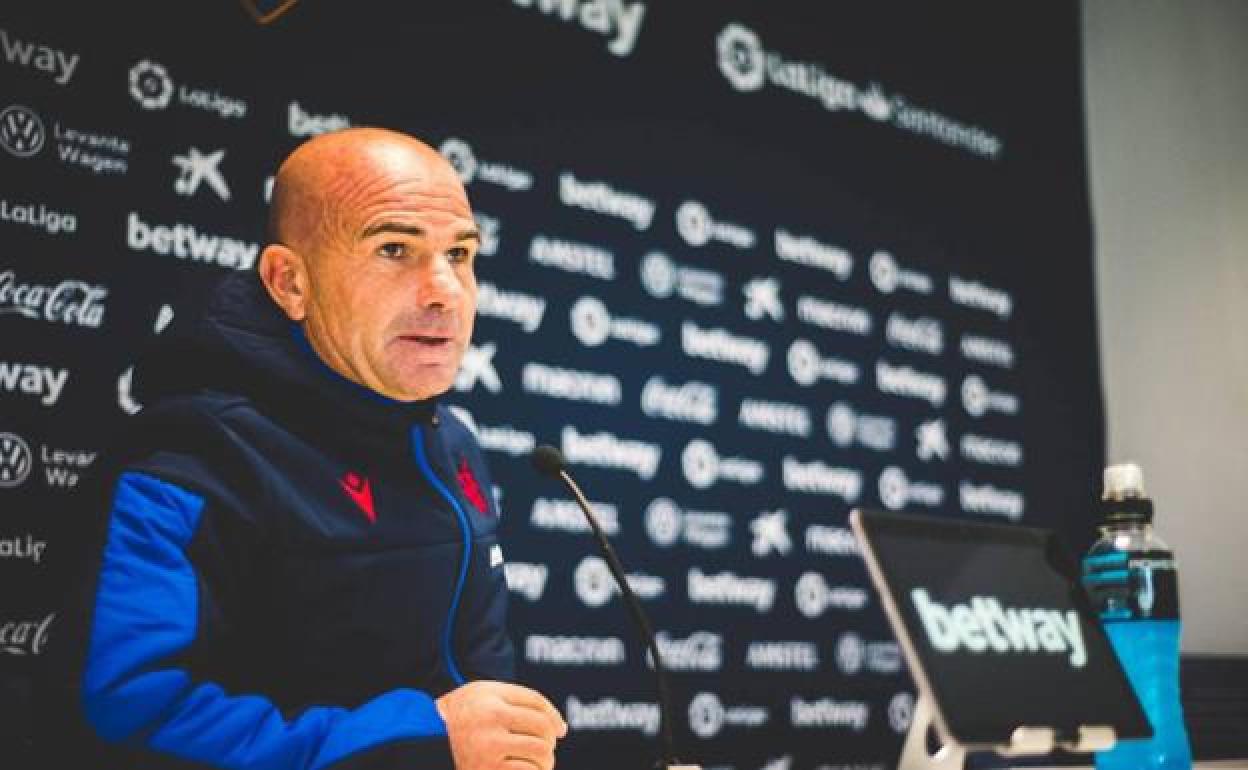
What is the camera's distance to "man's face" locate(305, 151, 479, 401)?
1333mm

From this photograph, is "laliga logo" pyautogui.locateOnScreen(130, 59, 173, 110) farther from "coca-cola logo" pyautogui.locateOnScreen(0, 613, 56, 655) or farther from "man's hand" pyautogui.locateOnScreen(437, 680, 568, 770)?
"man's hand" pyautogui.locateOnScreen(437, 680, 568, 770)

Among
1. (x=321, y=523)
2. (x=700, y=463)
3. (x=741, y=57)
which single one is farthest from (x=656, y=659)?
(x=741, y=57)

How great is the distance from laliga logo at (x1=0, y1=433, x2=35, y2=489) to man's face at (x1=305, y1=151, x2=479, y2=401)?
1.86 feet

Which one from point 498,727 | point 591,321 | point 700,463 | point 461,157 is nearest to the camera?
point 498,727

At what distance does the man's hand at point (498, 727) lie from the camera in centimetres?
112

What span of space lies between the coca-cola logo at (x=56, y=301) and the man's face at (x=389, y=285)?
572 millimetres

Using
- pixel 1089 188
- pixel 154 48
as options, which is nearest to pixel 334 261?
pixel 154 48

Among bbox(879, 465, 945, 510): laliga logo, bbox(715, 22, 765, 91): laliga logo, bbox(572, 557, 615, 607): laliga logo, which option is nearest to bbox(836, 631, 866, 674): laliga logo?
bbox(879, 465, 945, 510): laliga logo

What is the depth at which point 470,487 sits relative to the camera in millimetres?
1471

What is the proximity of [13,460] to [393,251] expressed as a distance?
68 cm

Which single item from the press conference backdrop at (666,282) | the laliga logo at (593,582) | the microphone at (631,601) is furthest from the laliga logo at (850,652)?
the microphone at (631,601)

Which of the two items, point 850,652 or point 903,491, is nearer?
point 850,652

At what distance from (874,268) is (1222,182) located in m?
1.31

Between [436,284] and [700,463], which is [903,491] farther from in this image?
[436,284]
